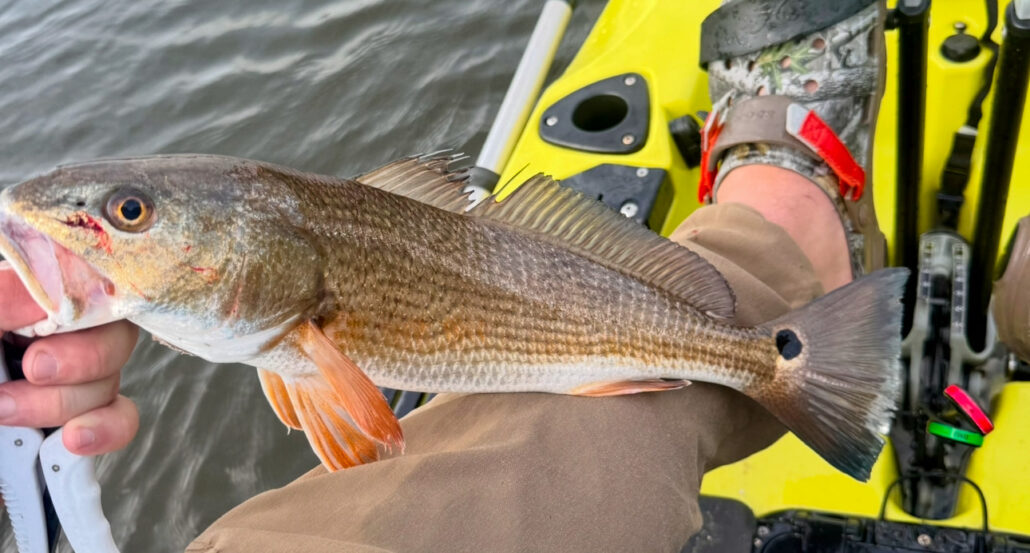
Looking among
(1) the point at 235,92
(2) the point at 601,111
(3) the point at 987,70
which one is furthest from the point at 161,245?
(1) the point at 235,92

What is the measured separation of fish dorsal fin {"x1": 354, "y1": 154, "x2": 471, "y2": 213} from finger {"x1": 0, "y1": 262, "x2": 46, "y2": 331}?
1.70 ft

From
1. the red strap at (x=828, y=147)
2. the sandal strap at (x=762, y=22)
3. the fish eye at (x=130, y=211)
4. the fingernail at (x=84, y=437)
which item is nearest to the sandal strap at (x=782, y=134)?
the red strap at (x=828, y=147)

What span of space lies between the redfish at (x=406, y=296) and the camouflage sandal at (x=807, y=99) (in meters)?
0.86

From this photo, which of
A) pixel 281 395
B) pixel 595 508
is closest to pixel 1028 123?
pixel 595 508

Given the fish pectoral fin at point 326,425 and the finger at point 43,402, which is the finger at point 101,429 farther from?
the fish pectoral fin at point 326,425

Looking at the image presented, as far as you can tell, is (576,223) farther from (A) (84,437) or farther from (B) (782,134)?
(B) (782,134)

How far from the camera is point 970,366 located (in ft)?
6.82

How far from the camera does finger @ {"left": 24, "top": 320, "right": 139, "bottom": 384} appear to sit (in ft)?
4.01

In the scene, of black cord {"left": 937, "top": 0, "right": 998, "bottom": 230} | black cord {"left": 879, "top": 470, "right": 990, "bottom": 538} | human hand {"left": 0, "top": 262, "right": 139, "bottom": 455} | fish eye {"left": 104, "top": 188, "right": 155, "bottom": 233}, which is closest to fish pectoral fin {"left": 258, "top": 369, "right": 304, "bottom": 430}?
human hand {"left": 0, "top": 262, "right": 139, "bottom": 455}

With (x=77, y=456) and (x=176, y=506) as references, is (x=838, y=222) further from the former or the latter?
(x=176, y=506)

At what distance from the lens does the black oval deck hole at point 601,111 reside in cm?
297

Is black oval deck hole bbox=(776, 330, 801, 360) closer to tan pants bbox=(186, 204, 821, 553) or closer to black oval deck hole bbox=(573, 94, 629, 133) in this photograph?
tan pants bbox=(186, 204, 821, 553)

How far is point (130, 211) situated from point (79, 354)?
0.25m

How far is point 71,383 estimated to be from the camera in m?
1.27
